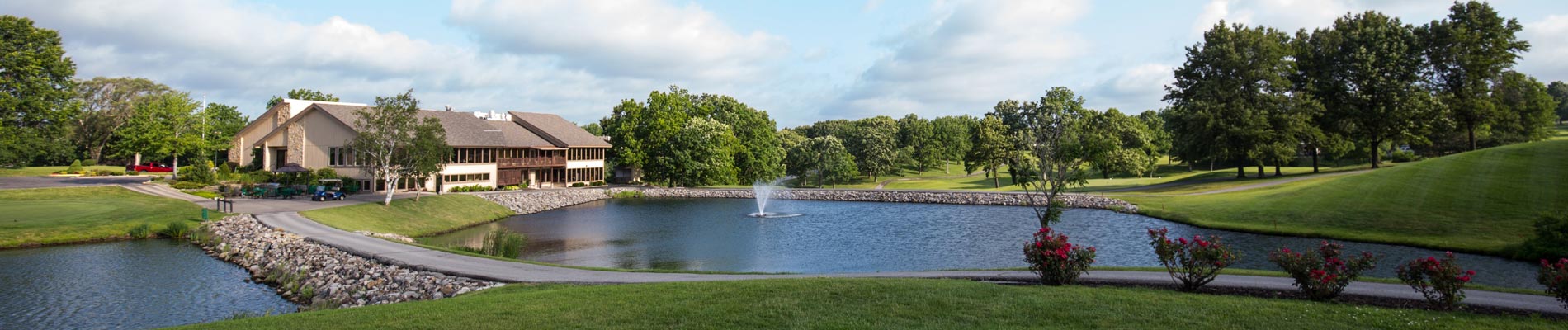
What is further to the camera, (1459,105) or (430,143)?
(1459,105)

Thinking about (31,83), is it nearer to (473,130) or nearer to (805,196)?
(473,130)

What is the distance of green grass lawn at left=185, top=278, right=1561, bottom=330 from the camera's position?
10531 mm

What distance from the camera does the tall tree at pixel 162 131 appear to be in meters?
58.1

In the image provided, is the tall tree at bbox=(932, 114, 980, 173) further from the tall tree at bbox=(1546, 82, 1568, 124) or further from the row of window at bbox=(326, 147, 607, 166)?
the tall tree at bbox=(1546, 82, 1568, 124)

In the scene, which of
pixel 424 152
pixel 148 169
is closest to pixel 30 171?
pixel 148 169

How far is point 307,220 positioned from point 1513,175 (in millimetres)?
53316

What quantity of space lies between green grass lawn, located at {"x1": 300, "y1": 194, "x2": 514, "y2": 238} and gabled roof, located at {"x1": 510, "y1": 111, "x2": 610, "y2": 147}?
64.9 ft

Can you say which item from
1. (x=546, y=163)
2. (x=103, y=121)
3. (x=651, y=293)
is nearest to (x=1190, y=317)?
(x=651, y=293)

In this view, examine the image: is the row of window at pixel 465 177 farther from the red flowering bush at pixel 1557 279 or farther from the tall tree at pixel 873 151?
the red flowering bush at pixel 1557 279

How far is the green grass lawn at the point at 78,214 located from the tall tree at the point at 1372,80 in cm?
6624

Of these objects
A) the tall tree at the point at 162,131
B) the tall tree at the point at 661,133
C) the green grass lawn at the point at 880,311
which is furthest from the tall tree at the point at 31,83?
the green grass lawn at the point at 880,311

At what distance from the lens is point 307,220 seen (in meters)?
32.5

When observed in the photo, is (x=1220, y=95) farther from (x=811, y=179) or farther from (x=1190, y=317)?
(x=1190, y=317)

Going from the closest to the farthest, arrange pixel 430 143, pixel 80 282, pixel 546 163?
1. pixel 80 282
2. pixel 430 143
3. pixel 546 163
